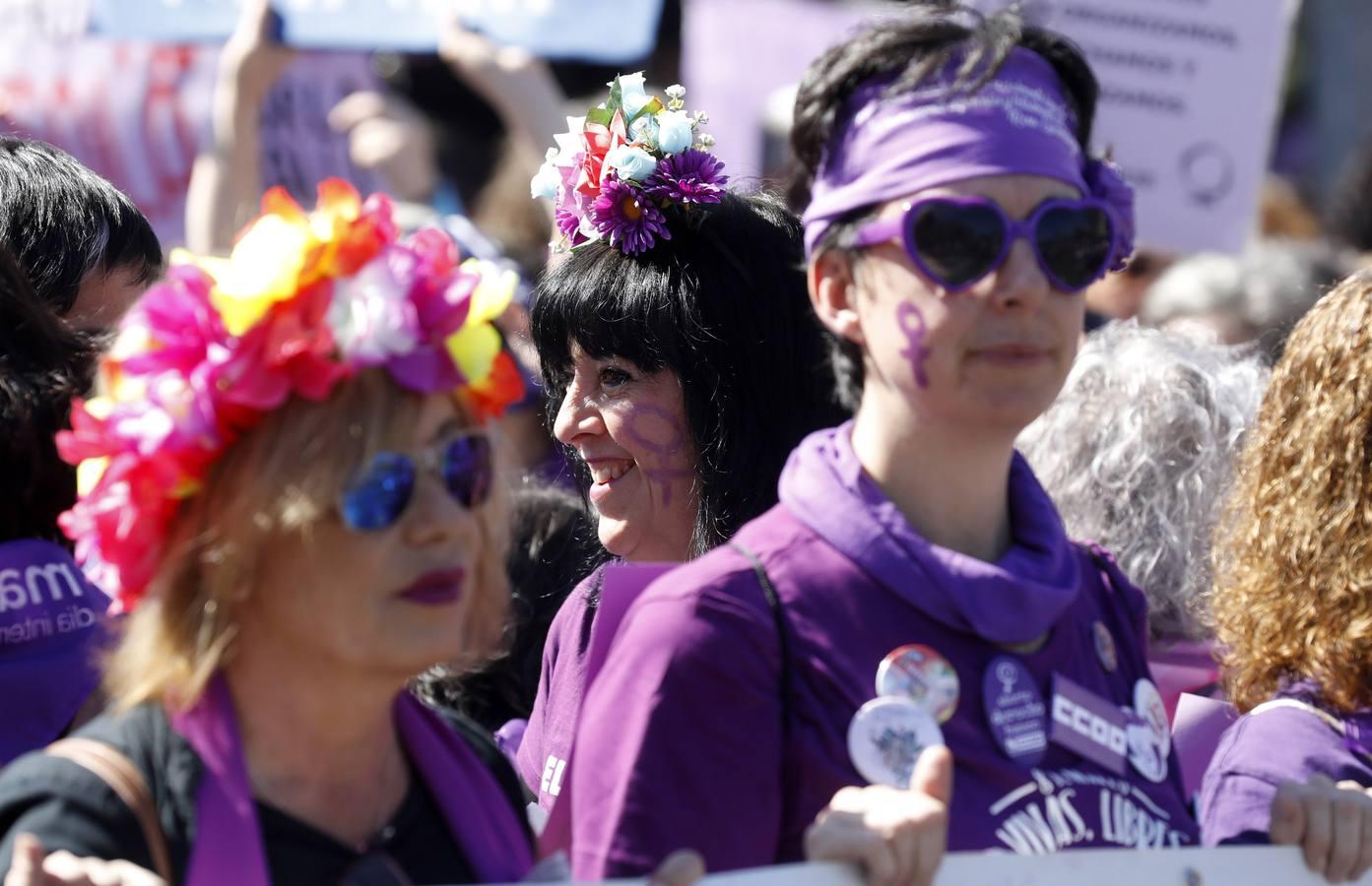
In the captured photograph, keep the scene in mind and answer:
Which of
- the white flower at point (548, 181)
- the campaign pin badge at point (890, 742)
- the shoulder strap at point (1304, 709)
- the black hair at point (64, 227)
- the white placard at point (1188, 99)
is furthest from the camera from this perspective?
the white placard at point (1188, 99)

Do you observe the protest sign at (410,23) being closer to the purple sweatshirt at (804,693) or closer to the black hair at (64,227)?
the black hair at (64,227)

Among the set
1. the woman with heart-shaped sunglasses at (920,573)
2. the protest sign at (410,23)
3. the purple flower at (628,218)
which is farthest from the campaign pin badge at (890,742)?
the protest sign at (410,23)

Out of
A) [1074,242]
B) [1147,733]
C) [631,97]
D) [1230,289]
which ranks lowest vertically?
[1230,289]

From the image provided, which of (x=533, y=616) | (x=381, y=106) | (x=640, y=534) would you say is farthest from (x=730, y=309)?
(x=381, y=106)

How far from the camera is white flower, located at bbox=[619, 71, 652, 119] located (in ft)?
10.6

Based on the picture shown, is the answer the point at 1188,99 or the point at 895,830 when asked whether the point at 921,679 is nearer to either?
the point at 895,830

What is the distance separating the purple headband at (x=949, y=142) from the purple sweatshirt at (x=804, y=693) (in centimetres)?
34

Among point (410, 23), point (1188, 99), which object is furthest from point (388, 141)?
point (1188, 99)

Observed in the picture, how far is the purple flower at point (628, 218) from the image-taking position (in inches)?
123

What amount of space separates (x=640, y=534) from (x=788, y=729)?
3.34 ft

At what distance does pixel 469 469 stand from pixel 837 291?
55cm

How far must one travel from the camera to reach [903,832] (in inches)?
76.0

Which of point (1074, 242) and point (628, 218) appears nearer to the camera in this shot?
point (1074, 242)

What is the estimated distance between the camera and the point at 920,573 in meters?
2.13
